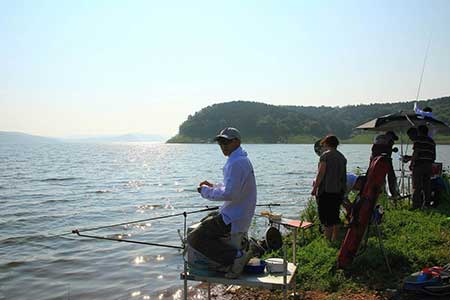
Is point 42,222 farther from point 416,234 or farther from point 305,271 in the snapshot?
point 416,234

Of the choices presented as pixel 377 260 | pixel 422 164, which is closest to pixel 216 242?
pixel 377 260

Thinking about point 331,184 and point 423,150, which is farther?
point 423,150

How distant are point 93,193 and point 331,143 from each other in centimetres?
1836

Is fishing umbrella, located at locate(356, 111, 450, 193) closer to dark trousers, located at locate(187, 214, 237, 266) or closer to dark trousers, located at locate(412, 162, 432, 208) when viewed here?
dark trousers, located at locate(412, 162, 432, 208)

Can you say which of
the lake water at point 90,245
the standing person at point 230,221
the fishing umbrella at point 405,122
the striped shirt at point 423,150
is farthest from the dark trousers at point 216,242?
the fishing umbrella at point 405,122

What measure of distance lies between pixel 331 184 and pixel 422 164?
3833mm

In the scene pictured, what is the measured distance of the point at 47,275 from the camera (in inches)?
375

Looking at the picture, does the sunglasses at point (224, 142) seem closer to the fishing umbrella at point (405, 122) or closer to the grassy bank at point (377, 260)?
the grassy bank at point (377, 260)

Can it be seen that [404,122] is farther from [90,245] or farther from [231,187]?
[90,245]

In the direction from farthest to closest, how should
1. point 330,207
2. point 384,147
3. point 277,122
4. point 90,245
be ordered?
point 277,122, point 90,245, point 384,147, point 330,207

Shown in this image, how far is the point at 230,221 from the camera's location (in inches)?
200

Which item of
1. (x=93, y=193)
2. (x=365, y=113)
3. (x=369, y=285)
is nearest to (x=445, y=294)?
(x=369, y=285)

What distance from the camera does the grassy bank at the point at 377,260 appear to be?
254 inches

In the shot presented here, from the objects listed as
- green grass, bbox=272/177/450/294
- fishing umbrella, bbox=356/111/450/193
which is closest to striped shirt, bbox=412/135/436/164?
fishing umbrella, bbox=356/111/450/193
